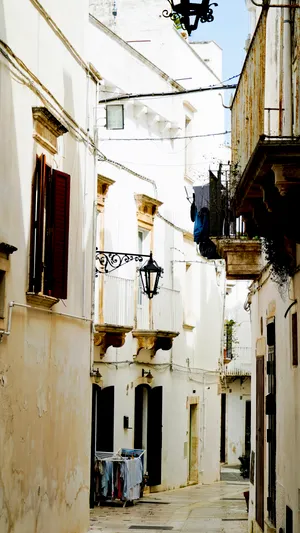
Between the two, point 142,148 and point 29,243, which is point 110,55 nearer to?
point 142,148

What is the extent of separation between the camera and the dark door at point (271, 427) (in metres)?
13.1

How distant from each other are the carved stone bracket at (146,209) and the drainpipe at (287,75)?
12.4 meters

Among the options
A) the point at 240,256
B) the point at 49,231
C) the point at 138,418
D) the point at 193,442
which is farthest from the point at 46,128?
the point at 193,442

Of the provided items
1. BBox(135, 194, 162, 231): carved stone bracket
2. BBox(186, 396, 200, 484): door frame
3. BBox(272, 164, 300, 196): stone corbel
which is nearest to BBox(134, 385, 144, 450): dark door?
BBox(186, 396, 200, 484): door frame

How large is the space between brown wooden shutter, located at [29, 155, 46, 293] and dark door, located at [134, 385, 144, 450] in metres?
11.9

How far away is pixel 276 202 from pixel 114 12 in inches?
669

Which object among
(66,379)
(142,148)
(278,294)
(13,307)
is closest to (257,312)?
(278,294)

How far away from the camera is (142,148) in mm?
23156

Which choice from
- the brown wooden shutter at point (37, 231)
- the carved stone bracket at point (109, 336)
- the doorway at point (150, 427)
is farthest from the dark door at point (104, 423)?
the brown wooden shutter at point (37, 231)

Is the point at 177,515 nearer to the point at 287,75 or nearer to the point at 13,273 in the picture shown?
the point at 13,273

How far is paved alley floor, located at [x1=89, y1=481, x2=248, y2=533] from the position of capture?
54.0 ft

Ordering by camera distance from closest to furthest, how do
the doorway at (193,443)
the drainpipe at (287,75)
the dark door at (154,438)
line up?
the drainpipe at (287,75), the dark door at (154,438), the doorway at (193,443)

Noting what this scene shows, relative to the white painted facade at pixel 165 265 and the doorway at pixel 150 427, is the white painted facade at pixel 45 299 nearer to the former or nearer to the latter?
the white painted facade at pixel 165 265

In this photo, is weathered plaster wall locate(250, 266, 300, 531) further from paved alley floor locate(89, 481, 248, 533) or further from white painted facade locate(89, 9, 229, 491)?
white painted facade locate(89, 9, 229, 491)
